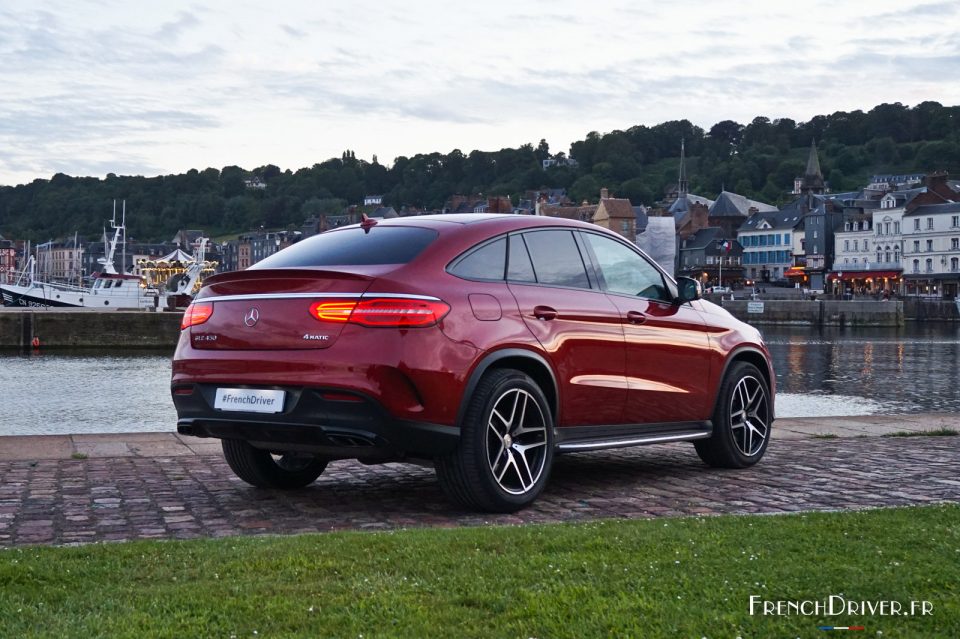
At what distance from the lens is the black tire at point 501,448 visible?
6715 mm

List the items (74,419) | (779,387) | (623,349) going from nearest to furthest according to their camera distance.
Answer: (623,349)
(74,419)
(779,387)

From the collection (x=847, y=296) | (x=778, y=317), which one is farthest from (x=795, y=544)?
(x=847, y=296)

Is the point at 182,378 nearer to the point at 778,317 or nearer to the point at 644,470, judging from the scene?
the point at 644,470

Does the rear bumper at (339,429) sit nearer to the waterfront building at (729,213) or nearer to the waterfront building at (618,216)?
the waterfront building at (618,216)

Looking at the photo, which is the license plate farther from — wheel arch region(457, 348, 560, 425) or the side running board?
the side running board

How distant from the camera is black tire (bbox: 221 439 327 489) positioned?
7.86m

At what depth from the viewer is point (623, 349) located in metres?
7.97

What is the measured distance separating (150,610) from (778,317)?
97973 mm

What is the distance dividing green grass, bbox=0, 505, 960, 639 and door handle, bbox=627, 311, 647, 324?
241cm

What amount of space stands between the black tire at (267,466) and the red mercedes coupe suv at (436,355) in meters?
0.01

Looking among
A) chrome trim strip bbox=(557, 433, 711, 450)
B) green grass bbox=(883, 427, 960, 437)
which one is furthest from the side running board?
green grass bbox=(883, 427, 960, 437)

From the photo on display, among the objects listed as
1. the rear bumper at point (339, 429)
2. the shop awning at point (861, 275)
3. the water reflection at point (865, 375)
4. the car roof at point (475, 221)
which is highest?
the shop awning at point (861, 275)

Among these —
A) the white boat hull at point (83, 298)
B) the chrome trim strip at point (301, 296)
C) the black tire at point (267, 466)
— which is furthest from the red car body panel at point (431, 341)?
the white boat hull at point (83, 298)

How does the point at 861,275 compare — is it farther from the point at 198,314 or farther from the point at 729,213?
the point at 198,314
